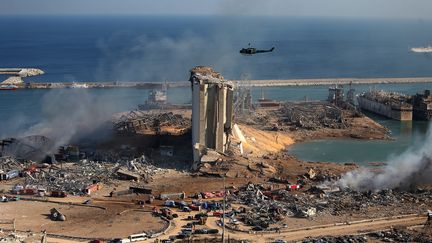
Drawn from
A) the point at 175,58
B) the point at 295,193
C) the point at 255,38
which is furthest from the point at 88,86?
the point at 255,38

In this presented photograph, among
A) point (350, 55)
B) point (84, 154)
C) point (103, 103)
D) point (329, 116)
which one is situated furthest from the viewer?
point (350, 55)

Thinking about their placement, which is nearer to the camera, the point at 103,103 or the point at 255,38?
the point at 103,103

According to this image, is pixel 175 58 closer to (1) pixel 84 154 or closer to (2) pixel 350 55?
(2) pixel 350 55

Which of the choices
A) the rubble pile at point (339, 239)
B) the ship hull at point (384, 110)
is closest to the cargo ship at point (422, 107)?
the ship hull at point (384, 110)

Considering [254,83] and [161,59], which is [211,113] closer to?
[254,83]

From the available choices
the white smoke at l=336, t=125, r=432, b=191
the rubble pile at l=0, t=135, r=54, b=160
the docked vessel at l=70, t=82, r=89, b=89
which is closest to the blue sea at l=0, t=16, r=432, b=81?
the docked vessel at l=70, t=82, r=89, b=89

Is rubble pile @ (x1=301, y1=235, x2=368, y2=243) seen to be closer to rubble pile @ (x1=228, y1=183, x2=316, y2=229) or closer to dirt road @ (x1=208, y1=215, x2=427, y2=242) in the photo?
dirt road @ (x1=208, y1=215, x2=427, y2=242)
